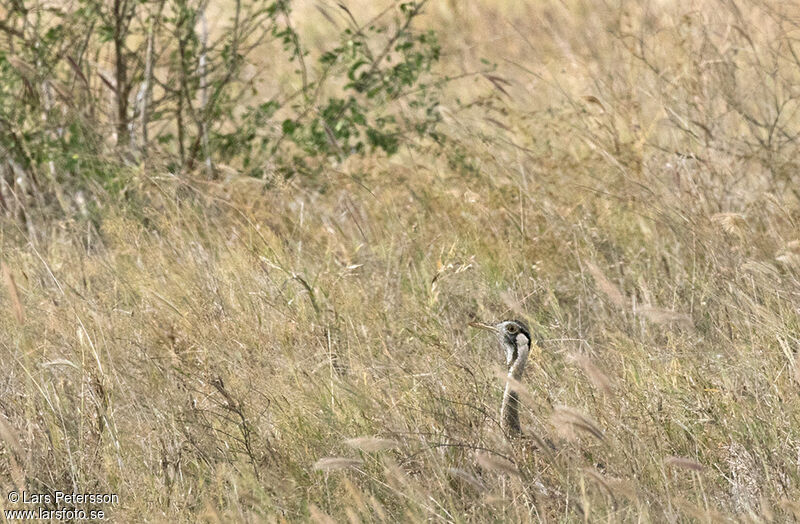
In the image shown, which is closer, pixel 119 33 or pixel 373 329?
pixel 373 329

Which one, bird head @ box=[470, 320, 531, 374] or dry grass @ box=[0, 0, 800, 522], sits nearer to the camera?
dry grass @ box=[0, 0, 800, 522]

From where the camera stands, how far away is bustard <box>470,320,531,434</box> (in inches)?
113

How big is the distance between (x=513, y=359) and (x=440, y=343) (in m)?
0.29

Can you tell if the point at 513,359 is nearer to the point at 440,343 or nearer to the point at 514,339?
the point at 514,339

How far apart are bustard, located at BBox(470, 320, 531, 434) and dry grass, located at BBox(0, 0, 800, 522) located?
0.05m

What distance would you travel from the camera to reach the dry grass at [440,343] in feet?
8.73

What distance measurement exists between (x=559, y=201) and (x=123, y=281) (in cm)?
183

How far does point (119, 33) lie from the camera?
5.41 m

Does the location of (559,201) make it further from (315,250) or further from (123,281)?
(123,281)

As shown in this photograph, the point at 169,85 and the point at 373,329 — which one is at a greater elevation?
the point at 169,85

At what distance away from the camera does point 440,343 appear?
3.28 meters

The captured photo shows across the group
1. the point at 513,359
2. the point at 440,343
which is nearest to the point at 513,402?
the point at 513,359

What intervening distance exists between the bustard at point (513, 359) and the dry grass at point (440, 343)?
5 cm

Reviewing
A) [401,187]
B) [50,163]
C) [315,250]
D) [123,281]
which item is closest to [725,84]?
[401,187]
